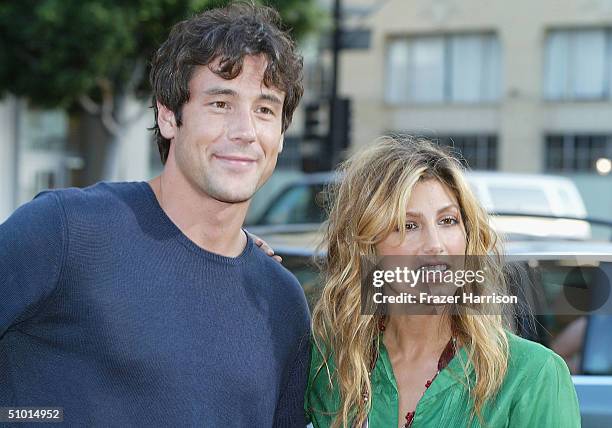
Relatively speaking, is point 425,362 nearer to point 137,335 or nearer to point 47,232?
point 137,335

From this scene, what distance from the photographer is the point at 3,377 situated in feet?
7.61

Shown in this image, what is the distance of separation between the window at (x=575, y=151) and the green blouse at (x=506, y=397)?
84.6 feet

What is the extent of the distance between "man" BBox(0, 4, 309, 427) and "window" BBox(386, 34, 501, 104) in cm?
2650

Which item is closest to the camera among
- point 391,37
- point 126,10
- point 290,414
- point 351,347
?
point 351,347

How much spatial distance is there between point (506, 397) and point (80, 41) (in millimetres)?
15500

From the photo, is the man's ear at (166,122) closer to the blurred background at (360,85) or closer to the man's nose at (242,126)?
the man's nose at (242,126)

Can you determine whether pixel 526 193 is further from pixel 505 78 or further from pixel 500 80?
pixel 500 80

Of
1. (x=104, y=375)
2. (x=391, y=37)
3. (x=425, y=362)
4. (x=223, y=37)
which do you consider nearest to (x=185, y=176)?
(x=223, y=37)

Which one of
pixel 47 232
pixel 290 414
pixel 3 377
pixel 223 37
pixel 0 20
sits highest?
pixel 0 20

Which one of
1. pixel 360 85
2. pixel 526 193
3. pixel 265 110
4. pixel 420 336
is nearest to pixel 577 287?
pixel 420 336

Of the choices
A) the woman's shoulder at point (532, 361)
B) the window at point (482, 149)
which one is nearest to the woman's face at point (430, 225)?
the woman's shoulder at point (532, 361)

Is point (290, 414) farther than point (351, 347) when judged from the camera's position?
Yes

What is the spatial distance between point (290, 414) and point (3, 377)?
799 millimetres

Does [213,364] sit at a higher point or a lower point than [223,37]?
lower
